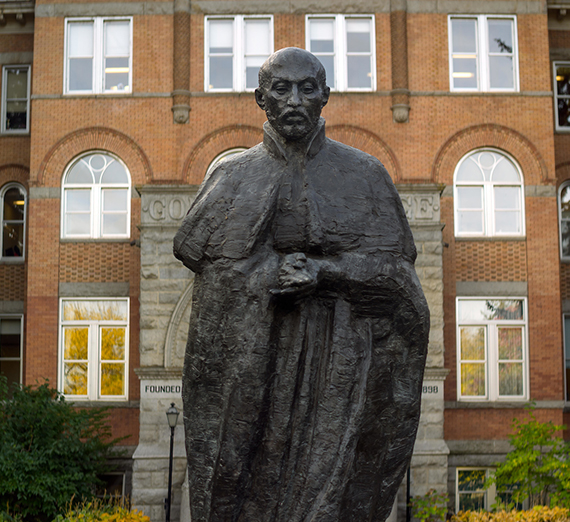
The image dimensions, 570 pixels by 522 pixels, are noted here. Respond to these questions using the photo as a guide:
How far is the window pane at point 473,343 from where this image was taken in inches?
915

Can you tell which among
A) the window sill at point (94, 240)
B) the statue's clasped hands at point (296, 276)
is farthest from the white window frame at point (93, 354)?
the statue's clasped hands at point (296, 276)

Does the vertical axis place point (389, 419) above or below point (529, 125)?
below

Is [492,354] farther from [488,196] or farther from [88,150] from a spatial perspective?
[88,150]

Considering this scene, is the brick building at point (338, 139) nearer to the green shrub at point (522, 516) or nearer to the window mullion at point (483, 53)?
the window mullion at point (483, 53)

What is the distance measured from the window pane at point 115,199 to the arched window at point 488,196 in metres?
9.61

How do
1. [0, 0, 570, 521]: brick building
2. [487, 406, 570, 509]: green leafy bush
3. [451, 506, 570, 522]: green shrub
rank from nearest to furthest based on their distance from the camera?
1. [451, 506, 570, 522]: green shrub
2. [487, 406, 570, 509]: green leafy bush
3. [0, 0, 570, 521]: brick building

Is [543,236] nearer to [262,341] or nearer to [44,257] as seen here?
[44,257]

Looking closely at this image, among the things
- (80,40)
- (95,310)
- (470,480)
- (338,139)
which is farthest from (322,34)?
(470,480)

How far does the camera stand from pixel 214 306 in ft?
11.7

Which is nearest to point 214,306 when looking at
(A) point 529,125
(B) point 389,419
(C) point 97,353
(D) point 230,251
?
(D) point 230,251

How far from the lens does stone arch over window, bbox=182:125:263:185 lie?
23.6 metres

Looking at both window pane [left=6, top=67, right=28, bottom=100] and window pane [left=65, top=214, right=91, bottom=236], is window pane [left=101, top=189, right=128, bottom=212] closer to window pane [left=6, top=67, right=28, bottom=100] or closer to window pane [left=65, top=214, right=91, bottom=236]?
window pane [left=65, top=214, right=91, bottom=236]

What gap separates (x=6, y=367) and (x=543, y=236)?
16507 millimetres

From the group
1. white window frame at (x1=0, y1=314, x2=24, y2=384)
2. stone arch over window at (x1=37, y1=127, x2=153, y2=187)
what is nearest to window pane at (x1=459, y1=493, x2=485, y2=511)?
stone arch over window at (x1=37, y1=127, x2=153, y2=187)
